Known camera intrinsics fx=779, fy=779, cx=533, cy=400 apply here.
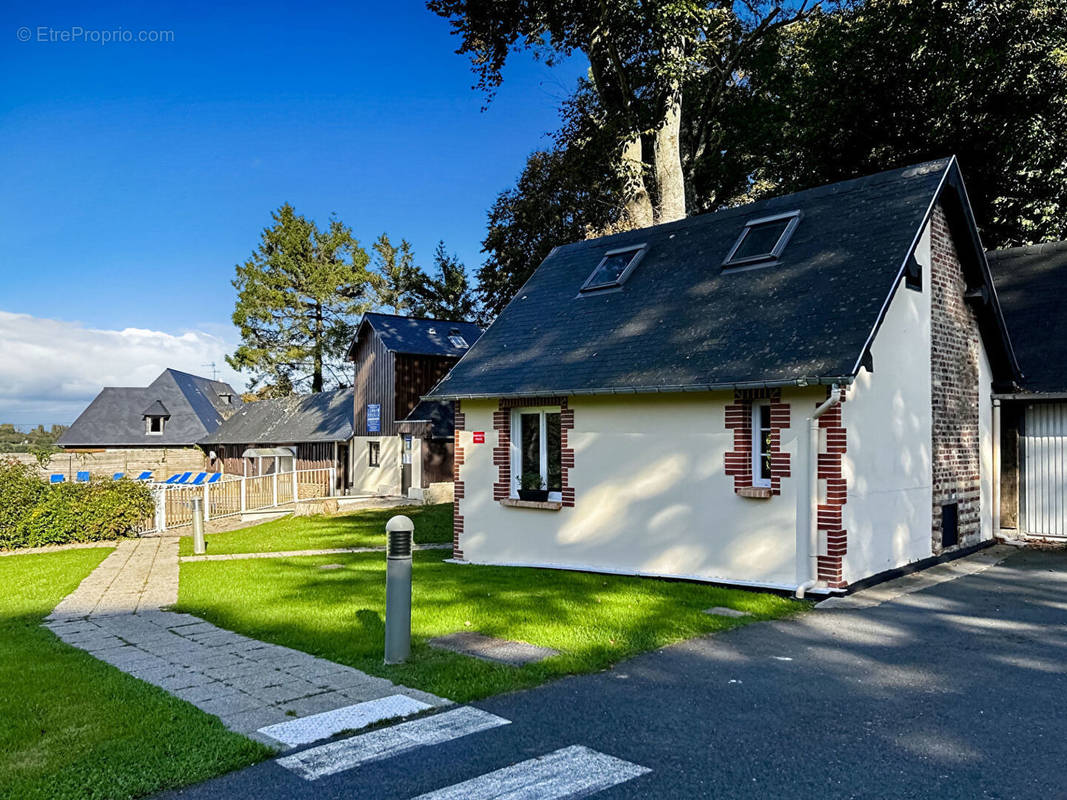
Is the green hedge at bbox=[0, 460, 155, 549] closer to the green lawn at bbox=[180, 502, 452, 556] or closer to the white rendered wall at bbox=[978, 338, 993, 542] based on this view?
the green lawn at bbox=[180, 502, 452, 556]

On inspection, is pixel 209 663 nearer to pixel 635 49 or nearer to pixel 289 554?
pixel 289 554

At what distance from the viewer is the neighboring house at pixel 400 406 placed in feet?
105

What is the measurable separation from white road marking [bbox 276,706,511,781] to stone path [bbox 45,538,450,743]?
0.36 m

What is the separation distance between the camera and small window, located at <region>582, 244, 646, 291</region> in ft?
45.9

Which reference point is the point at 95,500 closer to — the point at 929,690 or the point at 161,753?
the point at 161,753

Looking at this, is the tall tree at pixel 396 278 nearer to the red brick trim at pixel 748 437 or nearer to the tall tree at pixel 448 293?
the tall tree at pixel 448 293

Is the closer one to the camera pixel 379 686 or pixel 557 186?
pixel 379 686

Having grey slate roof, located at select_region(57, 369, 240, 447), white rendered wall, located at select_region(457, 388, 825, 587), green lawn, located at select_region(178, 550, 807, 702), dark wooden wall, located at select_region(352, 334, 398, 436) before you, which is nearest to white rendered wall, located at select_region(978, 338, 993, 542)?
white rendered wall, located at select_region(457, 388, 825, 587)

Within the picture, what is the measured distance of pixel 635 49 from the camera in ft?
73.0

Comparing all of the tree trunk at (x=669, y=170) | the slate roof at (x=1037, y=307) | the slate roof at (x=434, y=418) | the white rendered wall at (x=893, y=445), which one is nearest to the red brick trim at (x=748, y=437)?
the white rendered wall at (x=893, y=445)

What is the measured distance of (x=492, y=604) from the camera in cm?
922

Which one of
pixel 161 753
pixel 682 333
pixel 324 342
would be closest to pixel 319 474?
pixel 324 342

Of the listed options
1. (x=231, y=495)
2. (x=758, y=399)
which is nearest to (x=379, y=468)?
(x=231, y=495)

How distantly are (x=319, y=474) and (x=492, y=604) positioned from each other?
24517 millimetres
